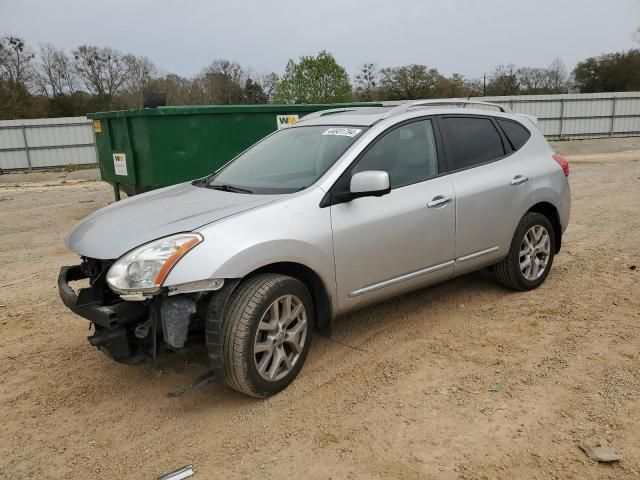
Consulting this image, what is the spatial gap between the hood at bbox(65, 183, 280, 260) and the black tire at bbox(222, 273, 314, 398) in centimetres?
46

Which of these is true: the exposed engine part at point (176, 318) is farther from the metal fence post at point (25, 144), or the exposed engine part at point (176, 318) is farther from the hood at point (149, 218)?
the metal fence post at point (25, 144)

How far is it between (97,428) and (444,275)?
2.59 metres

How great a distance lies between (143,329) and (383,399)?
1448 mm

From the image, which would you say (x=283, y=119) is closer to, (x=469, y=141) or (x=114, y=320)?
(x=469, y=141)

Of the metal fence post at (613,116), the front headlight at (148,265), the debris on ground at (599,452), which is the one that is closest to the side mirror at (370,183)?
the front headlight at (148,265)

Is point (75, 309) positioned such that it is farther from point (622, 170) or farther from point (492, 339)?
point (622, 170)

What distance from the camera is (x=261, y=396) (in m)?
3.23

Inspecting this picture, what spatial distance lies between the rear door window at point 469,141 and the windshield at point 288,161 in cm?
81

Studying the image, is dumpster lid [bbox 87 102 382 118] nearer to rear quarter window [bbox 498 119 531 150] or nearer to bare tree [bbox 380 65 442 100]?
rear quarter window [bbox 498 119 531 150]

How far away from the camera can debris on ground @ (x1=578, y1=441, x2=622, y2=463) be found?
262 cm

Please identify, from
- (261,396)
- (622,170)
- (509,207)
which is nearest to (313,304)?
(261,396)

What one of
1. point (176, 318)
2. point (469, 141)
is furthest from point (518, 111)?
point (176, 318)

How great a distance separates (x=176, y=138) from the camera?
7.70m

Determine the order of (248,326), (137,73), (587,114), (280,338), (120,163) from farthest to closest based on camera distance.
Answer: (137,73) → (587,114) → (120,163) → (280,338) → (248,326)
